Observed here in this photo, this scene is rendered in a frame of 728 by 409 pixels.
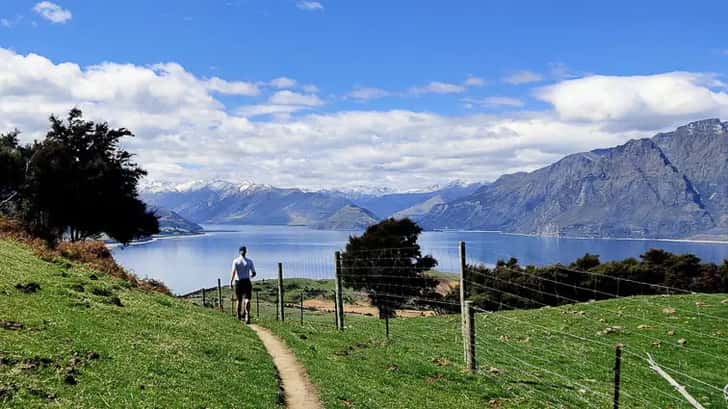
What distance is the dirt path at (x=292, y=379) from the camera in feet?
45.4

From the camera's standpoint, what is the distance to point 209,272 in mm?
187250

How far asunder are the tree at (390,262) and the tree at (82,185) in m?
27.8

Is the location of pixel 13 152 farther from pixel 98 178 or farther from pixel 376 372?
pixel 376 372

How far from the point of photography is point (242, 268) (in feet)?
92.4

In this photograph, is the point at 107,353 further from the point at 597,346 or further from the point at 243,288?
the point at 597,346

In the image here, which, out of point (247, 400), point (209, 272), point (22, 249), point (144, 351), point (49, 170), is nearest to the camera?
point (247, 400)

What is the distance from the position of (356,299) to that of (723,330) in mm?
72812

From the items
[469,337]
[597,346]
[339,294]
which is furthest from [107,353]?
[597,346]

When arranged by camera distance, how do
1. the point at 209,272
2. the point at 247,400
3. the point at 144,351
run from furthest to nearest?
the point at 209,272, the point at 144,351, the point at 247,400

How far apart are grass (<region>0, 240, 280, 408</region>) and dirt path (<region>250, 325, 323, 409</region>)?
466 millimetres

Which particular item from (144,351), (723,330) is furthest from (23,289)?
(723,330)

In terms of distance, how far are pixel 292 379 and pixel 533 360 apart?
10292mm

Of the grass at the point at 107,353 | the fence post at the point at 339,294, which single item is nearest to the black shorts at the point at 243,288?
the fence post at the point at 339,294

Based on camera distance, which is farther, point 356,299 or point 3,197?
point 356,299
